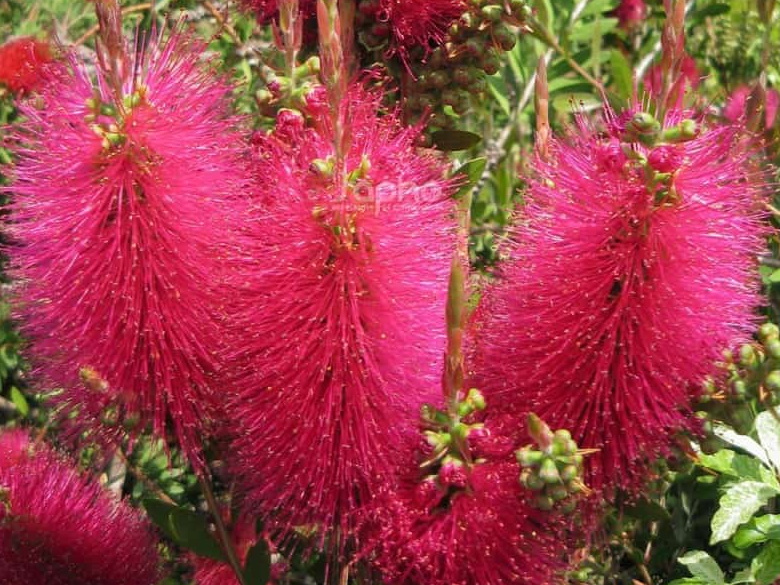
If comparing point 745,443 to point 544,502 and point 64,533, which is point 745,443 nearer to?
point 544,502

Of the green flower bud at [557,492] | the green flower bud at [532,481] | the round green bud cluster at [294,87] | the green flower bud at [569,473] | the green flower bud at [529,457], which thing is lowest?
the green flower bud at [557,492]

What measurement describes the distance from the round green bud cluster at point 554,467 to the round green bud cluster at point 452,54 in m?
0.52

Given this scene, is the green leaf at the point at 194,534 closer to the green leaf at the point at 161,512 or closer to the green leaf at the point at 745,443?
the green leaf at the point at 161,512

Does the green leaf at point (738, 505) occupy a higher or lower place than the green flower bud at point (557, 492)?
lower

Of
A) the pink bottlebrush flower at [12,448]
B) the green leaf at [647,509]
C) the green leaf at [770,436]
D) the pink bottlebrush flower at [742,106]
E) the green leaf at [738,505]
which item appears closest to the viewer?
the green leaf at [738,505]

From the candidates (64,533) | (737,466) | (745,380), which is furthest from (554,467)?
(64,533)

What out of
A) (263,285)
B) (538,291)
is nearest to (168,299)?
(263,285)

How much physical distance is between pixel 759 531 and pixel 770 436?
13cm

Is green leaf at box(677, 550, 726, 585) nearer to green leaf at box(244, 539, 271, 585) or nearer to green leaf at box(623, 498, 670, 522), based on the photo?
green leaf at box(623, 498, 670, 522)

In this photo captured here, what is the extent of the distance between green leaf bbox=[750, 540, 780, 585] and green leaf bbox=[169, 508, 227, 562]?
71 cm

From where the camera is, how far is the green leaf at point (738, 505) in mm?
1376

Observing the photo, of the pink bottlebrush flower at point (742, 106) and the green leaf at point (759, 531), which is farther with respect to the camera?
the pink bottlebrush flower at point (742, 106)


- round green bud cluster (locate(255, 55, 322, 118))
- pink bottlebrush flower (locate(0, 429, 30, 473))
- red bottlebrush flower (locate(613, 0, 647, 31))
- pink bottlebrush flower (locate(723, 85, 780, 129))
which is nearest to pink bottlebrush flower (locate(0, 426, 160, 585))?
pink bottlebrush flower (locate(0, 429, 30, 473))

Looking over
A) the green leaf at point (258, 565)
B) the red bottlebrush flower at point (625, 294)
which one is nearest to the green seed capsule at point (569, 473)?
the red bottlebrush flower at point (625, 294)
